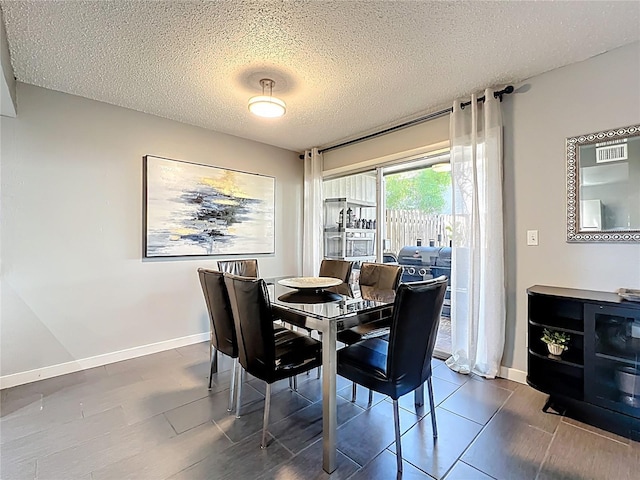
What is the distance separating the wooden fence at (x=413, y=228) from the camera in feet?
10.9

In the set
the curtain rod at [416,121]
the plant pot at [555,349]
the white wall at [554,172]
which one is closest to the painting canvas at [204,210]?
the curtain rod at [416,121]

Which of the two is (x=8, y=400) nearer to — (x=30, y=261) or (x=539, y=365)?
(x=30, y=261)

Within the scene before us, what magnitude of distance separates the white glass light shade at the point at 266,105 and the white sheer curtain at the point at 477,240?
64.8 inches

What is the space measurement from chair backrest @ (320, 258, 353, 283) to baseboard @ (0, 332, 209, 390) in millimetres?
1688

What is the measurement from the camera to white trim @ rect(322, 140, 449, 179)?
312 cm

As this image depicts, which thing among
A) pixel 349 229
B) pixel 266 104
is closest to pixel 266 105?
pixel 266 104

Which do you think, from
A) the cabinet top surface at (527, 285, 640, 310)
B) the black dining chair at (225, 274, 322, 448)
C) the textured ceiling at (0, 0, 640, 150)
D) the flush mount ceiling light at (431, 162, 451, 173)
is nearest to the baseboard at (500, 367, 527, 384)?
the cabinet top surface at (527, 285, 640, 310)

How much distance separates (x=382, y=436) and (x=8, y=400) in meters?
2.77

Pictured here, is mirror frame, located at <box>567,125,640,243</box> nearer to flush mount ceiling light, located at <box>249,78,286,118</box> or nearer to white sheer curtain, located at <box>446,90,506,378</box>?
white sheer curtain, located at <box>446,90,506,378</box>

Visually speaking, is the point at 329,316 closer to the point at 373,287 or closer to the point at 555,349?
the point at 373,287

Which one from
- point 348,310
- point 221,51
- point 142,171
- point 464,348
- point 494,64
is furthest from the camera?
point 142,171

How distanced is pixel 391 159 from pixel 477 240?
1412mm

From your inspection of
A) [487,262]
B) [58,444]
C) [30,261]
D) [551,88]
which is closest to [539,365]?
[487,262]

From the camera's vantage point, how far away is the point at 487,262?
259cm
